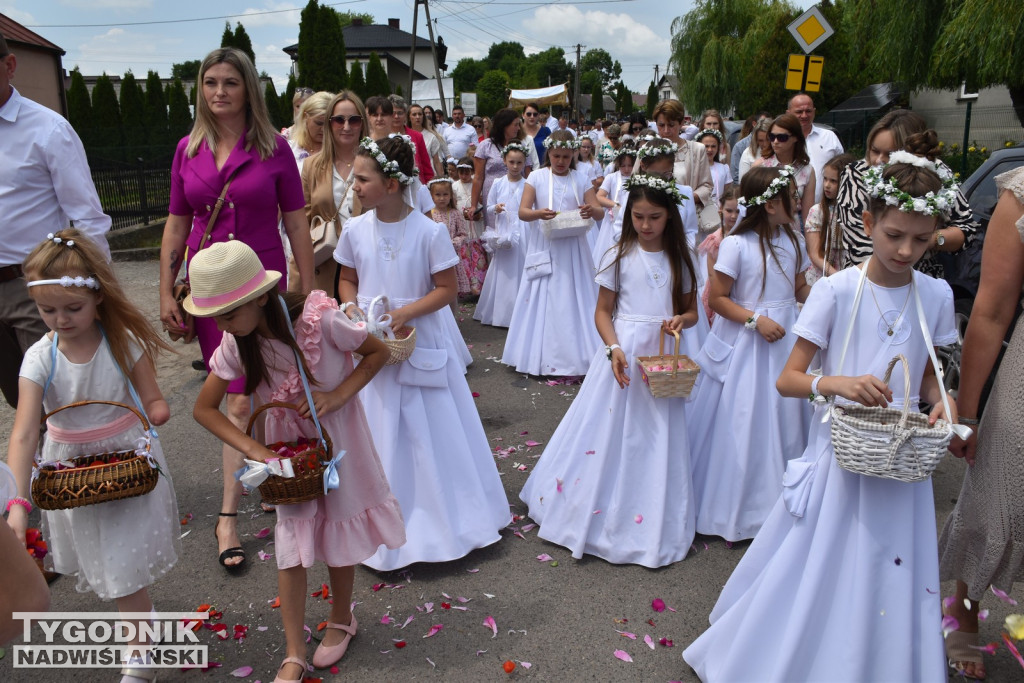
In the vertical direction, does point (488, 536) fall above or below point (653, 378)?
below

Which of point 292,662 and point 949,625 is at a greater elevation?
point 949,625

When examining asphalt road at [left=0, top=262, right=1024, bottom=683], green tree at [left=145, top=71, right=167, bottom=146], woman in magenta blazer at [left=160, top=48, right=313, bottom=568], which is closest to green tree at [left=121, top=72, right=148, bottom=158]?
green tree at [left=145, top=71, right=167, bottom=146]

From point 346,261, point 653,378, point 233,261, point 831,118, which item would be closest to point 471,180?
point 346,261

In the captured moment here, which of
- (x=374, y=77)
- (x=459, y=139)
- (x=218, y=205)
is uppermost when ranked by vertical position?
(x=374, y=77)

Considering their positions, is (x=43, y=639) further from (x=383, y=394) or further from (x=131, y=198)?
(x=131, y=198)

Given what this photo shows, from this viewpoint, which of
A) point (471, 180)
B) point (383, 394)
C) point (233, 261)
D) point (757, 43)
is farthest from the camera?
point (757, 43)

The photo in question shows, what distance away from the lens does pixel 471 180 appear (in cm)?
1193

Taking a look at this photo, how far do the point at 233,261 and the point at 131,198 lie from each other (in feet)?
51.3

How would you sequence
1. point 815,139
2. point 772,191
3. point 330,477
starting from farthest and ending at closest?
point 815,139 → point 772,191 → point 330,477

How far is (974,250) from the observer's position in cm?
611

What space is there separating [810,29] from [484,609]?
25.7 ft

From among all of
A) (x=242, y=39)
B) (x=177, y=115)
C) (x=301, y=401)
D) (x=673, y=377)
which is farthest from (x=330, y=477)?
(x=177, y=115)

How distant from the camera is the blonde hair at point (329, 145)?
5.52 metres

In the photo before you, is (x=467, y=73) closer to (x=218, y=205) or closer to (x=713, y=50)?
(x=713, y=50)
